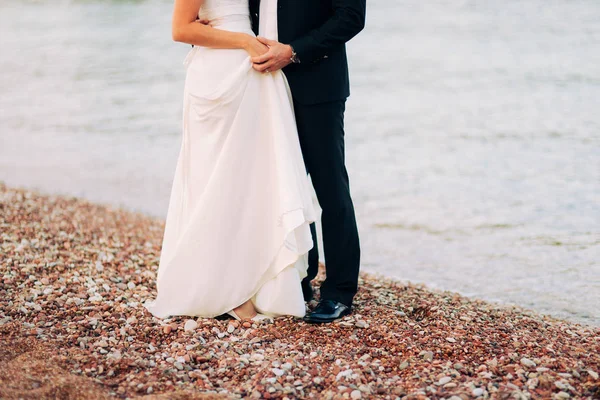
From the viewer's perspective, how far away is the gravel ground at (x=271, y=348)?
3.25m

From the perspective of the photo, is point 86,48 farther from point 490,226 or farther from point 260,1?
point 260,1

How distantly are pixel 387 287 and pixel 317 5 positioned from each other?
2.19 m

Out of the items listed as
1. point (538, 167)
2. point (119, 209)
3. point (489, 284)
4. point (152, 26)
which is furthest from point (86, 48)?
point (489, 284)

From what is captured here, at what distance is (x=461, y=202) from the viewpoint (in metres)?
7.96

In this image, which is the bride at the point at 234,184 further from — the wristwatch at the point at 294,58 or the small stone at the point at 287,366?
the small stone at the point at 287,366

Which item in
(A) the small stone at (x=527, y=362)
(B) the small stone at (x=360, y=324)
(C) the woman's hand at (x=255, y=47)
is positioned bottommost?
(B) the small stone at (x=360, y=324)

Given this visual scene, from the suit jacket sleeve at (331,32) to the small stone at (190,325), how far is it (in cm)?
162

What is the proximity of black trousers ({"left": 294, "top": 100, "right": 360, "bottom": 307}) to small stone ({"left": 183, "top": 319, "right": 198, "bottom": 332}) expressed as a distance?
0.79m

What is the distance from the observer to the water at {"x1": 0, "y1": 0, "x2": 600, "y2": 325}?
21.7ft

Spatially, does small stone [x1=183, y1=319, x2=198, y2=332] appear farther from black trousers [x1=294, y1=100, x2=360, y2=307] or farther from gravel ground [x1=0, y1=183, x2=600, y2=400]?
black trousers [x1=294, y1=100, x2=360, y2=307]

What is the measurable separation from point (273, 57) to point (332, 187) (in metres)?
0.82

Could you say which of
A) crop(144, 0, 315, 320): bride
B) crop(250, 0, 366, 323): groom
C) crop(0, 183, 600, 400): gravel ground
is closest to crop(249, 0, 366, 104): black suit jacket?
crop(250, 0, 366, 323): groom

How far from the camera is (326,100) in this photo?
3969mm

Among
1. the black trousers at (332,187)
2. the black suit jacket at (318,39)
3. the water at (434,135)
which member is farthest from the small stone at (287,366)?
the water at (434,135)
